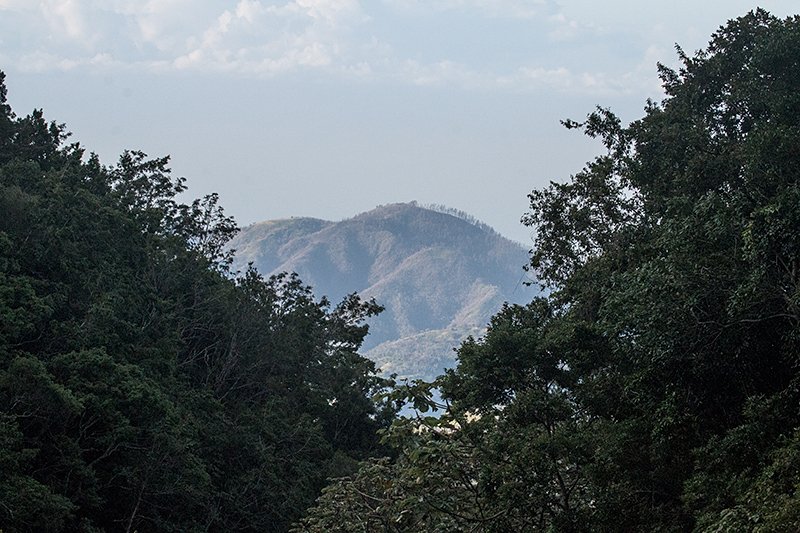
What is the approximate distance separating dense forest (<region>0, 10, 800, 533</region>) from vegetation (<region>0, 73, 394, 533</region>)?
80 mm

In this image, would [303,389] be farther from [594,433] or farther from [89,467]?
[594,433]

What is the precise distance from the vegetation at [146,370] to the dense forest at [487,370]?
0.26ft

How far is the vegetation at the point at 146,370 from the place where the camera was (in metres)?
15.5

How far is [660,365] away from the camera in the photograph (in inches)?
383

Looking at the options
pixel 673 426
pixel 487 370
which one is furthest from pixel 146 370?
pixel 673 426

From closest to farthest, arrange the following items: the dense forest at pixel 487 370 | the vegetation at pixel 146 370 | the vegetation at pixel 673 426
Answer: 1. the vegetation at pixel 673 426
2. the dense forest at pixel 487 370
3. the vegetation at pixel 146 370

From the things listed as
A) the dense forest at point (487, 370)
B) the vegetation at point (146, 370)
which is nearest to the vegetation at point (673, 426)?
the dense forest at point (487, 370)

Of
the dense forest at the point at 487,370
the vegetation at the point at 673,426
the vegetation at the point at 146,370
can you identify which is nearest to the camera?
the vegetation at the point at 673,426

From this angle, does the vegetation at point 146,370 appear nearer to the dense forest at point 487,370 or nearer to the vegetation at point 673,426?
the dense forest at point 487,370

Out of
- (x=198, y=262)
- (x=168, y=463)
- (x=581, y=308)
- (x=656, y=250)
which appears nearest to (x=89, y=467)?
(x=168, y=463)

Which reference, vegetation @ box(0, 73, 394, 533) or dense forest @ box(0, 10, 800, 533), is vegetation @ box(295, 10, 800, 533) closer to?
dense forest @ box(0, 10, 800, 533)

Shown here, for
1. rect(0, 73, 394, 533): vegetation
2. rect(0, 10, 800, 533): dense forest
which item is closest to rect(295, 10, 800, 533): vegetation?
rect(0, 10, 800, 533): dense forest

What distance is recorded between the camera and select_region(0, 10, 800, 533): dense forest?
8.82 meters

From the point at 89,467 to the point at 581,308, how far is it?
11.3m
